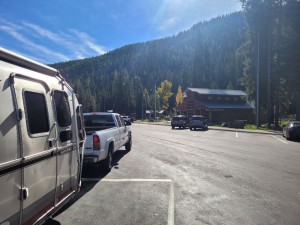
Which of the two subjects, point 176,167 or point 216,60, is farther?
point 216,60

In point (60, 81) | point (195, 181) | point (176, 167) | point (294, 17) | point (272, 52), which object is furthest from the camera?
point (272, 52)

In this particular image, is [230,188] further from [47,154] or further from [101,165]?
[47,154]

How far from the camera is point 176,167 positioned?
12.1m

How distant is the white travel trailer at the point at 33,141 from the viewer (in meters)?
4.04

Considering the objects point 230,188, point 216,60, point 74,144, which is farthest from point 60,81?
point 216,60

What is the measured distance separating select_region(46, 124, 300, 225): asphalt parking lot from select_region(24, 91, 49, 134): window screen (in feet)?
6.62

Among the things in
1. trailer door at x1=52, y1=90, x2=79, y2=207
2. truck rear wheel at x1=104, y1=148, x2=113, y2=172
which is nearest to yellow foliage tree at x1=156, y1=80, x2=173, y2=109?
truck rear wheel at x1=104, y1=148, x2=113, y2=172

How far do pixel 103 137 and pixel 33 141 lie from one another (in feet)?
19.5

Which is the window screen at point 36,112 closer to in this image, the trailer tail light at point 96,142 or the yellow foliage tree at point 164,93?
the trailer tail light at point 96,142

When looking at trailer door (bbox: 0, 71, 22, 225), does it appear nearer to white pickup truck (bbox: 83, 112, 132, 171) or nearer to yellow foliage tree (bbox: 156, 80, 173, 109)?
white pickup truck (bbox: 83, 112, 132, 171)

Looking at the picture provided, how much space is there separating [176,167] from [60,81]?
6.74m

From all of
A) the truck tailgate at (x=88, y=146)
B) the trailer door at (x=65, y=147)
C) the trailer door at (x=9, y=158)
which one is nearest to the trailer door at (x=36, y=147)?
the trailer door at (x=9, y=158)

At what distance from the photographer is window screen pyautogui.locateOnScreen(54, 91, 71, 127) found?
5861mm

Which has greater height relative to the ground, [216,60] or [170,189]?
[216,60]
